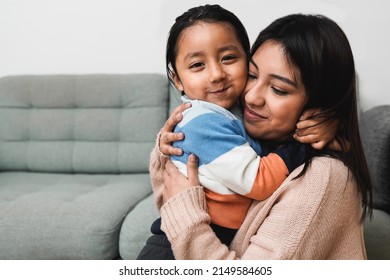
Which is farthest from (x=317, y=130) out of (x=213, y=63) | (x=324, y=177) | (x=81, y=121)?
(x=81, y=121)

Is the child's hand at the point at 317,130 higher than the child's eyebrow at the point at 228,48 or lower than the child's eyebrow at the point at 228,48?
lower

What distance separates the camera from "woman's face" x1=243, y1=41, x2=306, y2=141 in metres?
0.78

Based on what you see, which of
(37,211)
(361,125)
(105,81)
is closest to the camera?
(37,211)

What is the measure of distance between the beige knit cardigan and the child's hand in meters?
0.04

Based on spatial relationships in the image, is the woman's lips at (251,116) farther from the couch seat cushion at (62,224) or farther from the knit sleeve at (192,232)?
the couch seat cushion at (62,224)

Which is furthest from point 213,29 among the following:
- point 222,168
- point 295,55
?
point 222,168

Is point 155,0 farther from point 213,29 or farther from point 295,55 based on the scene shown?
point 295,55

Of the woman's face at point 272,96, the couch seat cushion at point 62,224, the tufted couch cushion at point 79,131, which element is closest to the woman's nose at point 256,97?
the woman's face at point 272,96

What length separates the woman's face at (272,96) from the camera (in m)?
0.78

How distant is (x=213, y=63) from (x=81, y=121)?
4.39 feet

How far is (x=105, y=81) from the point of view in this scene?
2.01 metres

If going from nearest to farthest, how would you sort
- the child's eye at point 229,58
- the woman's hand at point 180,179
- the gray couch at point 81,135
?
the woman's hand at point 180,179
the child's eye at point 229,58
the gray couch at point 81,135

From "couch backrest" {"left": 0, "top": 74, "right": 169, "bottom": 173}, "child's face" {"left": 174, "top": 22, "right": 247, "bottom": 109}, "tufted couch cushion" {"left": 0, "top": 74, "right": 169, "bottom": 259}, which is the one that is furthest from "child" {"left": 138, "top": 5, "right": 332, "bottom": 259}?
"couch backrest" {"left": 0, "top": 74, "right": 169, "bottom": 173}

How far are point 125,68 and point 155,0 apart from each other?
457 mm
